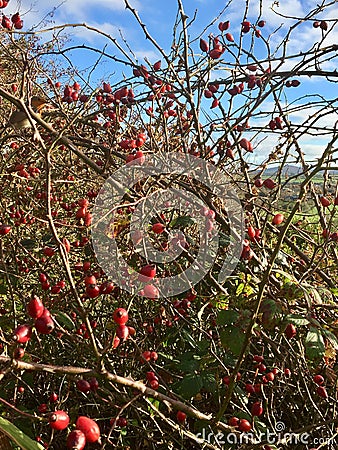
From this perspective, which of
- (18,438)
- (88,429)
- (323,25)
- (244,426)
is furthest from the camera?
(323,25)

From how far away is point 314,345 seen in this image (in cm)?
121

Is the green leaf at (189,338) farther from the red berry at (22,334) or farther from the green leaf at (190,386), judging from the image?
the red berry at (22,334)

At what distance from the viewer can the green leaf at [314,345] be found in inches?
46.9

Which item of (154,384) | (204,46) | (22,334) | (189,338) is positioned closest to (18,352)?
(22,334)

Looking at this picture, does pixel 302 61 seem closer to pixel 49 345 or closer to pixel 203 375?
pixel 203 375

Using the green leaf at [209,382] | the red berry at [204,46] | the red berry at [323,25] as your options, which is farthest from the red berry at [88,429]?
the red berry at [323,25]

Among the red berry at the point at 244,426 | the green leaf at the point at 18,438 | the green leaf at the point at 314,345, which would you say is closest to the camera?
the green leaf at the point at 18,438

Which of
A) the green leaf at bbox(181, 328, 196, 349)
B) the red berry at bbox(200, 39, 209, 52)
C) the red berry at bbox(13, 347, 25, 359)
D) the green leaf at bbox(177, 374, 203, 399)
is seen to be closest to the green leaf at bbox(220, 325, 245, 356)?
the green leaf at bbox(177, 374, 203, 399)

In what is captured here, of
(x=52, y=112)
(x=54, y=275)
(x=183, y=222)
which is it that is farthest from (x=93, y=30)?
(x=54, y=275)

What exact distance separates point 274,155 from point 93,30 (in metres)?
1.10

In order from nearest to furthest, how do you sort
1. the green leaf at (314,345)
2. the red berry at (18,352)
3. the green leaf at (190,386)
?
the red berry at (18,352)
the green leaf at (314,345)
the green leaf at (190,386)

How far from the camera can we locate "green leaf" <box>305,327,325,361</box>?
119 centimetres

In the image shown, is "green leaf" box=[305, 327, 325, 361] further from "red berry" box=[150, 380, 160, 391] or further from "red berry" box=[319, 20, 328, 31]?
"red berry" box=[319, 20, 328, 31]

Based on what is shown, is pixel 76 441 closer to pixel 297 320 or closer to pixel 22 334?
pixel 22 334
